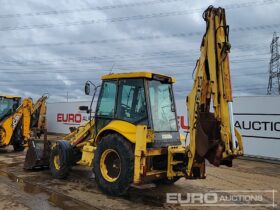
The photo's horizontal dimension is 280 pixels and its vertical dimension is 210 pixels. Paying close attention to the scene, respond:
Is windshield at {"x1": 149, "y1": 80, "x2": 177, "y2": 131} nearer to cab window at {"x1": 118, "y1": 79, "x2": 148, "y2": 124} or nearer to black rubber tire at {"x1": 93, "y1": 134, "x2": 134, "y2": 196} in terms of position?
cab window at {"x1": 118, "y1": 79, "x2": 148, "y2": 124}

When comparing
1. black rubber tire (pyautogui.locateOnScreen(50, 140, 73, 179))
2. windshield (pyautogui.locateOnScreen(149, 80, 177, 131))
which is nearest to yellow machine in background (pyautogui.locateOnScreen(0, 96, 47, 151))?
black rubber tire (pyautogui.locateOnScreen(50, 140, 73, 179))

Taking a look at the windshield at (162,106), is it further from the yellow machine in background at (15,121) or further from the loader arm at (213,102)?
the yellow machine in background at (15,121)

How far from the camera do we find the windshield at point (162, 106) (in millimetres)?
6898

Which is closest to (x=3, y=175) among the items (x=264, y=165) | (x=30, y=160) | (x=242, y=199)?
(x=30, y=160)

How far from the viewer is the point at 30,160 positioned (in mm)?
9258

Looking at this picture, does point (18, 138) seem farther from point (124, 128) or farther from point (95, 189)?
point (124, 128)

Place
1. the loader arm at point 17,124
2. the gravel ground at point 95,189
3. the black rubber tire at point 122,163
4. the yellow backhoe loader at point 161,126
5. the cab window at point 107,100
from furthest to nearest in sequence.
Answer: the loader arm at point 17,124 < the cab window at point 107,100 < the black rubber tire at point 122,163 < the gravel ground at point 95,189 < the yellow backhoe loader at point 161,126

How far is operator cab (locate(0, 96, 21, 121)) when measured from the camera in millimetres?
14043

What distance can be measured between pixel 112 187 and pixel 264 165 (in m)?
7.01

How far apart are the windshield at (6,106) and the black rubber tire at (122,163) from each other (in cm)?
835

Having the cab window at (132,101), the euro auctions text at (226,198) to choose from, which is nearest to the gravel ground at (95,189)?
the euro auctions text at (226,198)

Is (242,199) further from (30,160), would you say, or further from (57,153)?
(30,160)

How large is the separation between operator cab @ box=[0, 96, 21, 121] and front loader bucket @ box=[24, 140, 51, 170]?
5342 mm

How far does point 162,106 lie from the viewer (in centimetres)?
717
